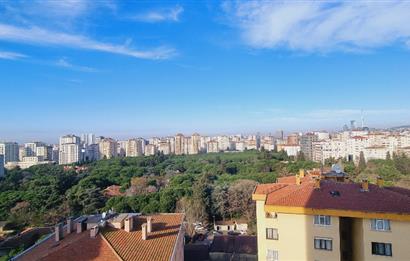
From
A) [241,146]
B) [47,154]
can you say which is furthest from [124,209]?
[241,146]

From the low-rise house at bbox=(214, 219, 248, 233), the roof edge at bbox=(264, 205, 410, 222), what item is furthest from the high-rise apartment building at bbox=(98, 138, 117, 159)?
the roof edge at bbox=(264, 205, 410, 222)

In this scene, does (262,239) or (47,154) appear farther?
(47,154)

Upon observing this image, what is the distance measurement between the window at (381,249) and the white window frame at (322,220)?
1060 millimetres

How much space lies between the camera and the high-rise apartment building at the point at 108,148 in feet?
231

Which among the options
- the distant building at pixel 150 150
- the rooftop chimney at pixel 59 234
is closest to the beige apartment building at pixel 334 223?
the rooftop chimney at pixel 59 234

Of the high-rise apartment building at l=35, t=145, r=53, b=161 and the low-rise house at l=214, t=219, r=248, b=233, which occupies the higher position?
the high-rise apartment building at l=35, t=145, r=53, b=161

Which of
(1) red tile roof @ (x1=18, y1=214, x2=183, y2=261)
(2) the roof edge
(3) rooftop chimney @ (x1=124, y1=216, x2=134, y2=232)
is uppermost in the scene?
(2) the roof edge

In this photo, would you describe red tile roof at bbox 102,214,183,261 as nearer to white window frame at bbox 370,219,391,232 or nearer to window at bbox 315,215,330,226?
window at bbox 315,215,330,226

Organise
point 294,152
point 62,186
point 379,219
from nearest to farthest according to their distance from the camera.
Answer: point 379,219 → point 62,186 → point 294,152

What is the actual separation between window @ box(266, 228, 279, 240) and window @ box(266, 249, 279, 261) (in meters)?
0.35

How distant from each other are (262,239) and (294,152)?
56.5 m

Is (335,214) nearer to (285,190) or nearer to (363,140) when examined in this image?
(285,190)

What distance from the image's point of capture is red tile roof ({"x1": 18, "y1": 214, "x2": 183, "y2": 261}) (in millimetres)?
8188

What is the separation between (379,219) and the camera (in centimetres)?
768
